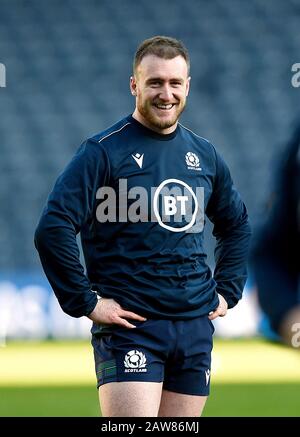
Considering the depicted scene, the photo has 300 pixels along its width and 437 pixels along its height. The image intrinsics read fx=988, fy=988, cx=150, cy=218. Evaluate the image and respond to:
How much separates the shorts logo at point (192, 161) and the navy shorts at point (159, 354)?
0.51m

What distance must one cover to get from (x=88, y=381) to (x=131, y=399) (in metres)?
4.31

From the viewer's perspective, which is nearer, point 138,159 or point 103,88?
point 138,159

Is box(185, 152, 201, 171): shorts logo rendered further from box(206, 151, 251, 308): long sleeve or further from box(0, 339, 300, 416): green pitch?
box(0, 339, 300, 416): green pitch

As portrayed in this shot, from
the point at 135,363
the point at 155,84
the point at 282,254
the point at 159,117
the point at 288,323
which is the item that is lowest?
the point at 135,363

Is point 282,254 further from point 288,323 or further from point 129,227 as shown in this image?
point 129,227

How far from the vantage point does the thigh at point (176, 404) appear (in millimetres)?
3250

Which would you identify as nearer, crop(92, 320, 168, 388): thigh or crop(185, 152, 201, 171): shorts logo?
crop(92, 320, 168, 388): thigh

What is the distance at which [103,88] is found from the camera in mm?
10812

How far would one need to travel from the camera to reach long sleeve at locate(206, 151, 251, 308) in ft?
11.6

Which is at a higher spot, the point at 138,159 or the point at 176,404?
the point at 138,159

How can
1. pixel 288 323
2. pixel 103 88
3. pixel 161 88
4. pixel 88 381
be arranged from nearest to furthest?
pixel 288 323
pixel 161 88
pixel 88 381
pixel 103 88

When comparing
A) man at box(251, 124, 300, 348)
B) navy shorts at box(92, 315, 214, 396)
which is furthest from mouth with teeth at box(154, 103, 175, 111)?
man at box(251, 124, 300, 348)

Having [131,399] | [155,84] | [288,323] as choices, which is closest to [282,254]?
[288,323]

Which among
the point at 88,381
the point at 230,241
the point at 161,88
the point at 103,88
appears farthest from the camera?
the point at 103,88
